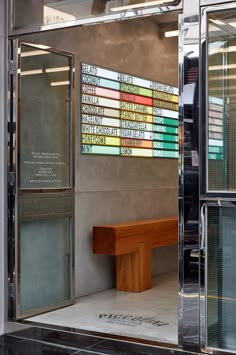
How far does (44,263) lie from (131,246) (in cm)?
120

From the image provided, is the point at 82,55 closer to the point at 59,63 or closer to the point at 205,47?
the point at 59,63

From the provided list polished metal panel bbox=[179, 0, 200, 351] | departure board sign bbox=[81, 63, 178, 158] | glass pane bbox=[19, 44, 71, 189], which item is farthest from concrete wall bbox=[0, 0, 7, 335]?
polished metal panel bbox=[179, 0, 200, 351]

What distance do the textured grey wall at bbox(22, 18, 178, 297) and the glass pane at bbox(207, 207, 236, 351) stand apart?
2423 mm

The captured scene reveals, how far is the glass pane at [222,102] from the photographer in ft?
12.7

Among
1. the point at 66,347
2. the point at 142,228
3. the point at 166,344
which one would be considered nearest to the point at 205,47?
the point at 166,344

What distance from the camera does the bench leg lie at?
649cm

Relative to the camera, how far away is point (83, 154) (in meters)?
6.23

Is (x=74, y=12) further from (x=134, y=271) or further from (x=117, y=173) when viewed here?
(x=134, y=271)

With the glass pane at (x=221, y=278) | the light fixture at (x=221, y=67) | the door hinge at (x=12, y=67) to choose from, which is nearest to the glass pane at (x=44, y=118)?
the door hinge at (x=12, y=67)

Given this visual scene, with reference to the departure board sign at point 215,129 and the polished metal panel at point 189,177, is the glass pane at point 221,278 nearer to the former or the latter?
the polished metal panel at point 189,177

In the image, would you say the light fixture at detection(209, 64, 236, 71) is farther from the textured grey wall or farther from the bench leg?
the bench leg

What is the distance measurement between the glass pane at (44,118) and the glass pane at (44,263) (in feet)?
1.40

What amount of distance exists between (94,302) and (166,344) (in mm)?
1815

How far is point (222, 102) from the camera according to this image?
3.92 meters
